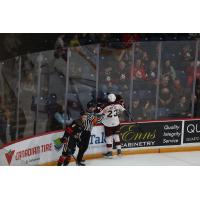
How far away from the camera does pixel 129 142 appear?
21.8ft

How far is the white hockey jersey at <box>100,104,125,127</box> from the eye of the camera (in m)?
6.54

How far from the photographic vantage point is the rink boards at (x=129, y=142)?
6414mm

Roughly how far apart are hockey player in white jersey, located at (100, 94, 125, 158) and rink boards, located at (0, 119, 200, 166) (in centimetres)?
6

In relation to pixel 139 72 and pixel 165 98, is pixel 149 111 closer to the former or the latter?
pixel 165 98

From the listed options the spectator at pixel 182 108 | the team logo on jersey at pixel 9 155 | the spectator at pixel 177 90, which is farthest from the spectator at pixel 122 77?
the team logo on jersey at pixel 9 155

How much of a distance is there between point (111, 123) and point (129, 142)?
0.31m

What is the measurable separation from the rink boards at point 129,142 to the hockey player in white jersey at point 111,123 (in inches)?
2.3

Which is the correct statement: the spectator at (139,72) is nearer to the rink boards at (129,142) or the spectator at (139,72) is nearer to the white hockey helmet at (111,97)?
the white hockey helmet at (111,97)

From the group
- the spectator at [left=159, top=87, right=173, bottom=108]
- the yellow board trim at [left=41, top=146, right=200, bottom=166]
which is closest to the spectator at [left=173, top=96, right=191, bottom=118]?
the spectator at [left=159, top=87, right=173, bottom=108]

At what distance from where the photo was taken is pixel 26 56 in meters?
6.29

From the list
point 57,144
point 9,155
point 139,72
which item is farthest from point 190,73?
point 9,155
